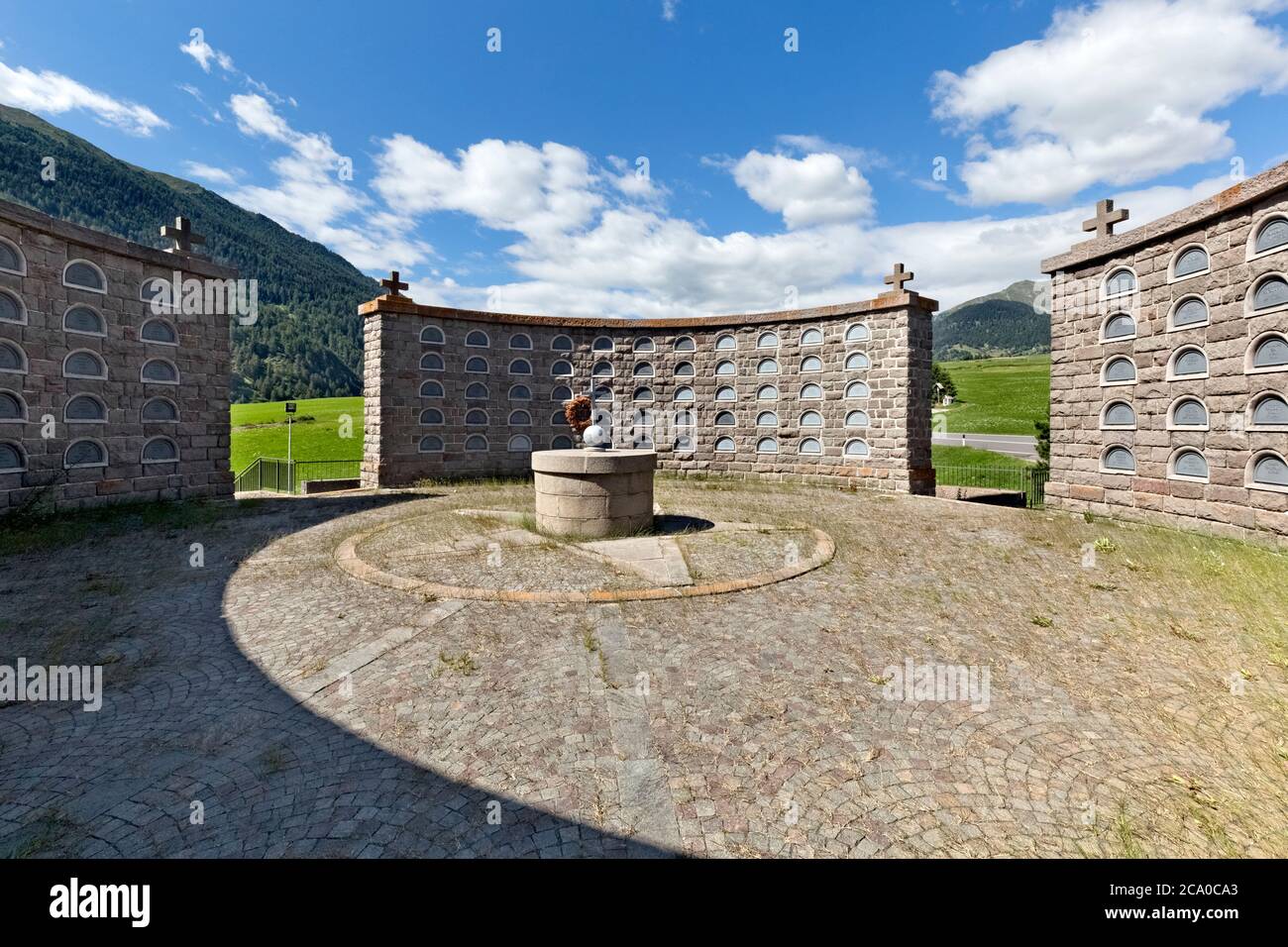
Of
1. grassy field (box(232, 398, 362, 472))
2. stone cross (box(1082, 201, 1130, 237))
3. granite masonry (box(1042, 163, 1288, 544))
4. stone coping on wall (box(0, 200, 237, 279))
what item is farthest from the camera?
grassy field (box(232, 398, 362, 472))

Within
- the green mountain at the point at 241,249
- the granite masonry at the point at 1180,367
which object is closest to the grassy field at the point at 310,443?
the granite masonry at the point at 1180,367

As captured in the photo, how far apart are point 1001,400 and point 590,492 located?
6905 cm

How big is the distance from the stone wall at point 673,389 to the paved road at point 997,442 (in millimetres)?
24998

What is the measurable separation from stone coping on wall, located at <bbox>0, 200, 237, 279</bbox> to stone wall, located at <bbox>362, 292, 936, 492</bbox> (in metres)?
3.62

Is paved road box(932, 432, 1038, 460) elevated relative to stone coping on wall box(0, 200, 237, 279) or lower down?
lower down

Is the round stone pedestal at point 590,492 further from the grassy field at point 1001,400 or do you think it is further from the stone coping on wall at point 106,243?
the grassy field at point 1001,400

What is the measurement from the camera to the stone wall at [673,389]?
1516 cm

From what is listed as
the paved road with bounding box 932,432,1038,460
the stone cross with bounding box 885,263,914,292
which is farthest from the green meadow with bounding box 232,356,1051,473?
the stone cross with bounding box 885,263,914,292

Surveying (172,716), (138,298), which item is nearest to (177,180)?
(138,298)

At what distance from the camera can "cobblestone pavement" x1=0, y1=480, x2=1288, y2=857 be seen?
9.57 feet

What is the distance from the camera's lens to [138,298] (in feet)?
38.3

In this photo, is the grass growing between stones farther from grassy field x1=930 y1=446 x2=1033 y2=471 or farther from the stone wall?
grassy field x1=930 y1=446 x2=1033 y2=471

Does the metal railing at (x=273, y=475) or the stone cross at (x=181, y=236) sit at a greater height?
the stone cross at (x=181, y=236)
